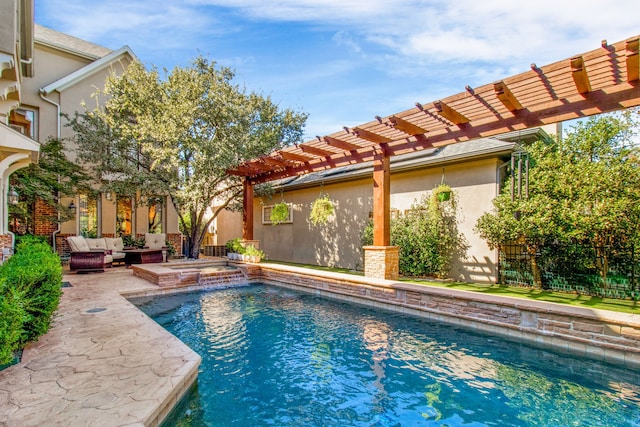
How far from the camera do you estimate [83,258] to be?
1143 cm

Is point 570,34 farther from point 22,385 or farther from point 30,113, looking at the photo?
point 30,113

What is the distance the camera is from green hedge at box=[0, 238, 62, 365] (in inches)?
129

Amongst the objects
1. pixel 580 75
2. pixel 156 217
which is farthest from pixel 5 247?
pixel 580 75

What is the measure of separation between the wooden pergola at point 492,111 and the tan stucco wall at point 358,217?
206 centimetres

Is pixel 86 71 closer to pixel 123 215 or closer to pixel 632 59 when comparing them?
pixel 123 215

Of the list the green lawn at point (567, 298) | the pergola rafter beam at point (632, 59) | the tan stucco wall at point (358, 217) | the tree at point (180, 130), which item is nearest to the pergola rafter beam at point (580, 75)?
the pergola rafter beam at point (632, 59)

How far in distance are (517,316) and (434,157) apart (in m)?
5.45

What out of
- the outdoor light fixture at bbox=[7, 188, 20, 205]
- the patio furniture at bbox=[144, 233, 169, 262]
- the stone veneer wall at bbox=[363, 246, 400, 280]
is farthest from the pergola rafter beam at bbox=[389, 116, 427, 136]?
the patio furniture at bbox=[144, 233, 169, 262]

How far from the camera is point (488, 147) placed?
883 centimetres

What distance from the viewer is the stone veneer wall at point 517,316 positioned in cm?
473

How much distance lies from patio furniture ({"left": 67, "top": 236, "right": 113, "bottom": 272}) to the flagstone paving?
21.3 ft

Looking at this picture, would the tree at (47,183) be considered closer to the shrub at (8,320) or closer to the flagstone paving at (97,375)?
the flagstone paving at (97,375)

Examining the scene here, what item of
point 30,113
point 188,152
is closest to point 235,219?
point 188,152

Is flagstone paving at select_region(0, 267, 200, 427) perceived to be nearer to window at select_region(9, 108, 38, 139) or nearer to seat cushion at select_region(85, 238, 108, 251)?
seat cushion at select_region(85, 238, 108, 251)
